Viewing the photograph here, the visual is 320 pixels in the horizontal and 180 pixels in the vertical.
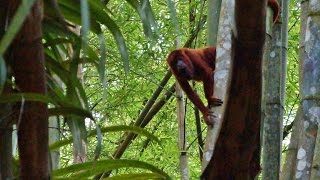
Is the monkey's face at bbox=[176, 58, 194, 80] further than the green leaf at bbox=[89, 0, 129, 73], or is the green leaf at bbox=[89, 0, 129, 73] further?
the monkey's face at bbox=[176, 58, 194, 80]

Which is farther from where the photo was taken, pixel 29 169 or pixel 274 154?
pixel 274 154

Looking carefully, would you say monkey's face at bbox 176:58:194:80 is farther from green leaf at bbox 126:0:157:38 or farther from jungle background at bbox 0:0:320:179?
green leaf at bbox 126:0:157:38

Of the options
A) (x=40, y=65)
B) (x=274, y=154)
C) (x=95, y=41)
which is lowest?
(x=274, y=154)

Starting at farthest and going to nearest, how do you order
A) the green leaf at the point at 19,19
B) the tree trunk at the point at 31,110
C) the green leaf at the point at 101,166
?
the green leaf at the point at 101,166 → the tree trunk at the point at 31,110 → the green leaf at the point at 19,19

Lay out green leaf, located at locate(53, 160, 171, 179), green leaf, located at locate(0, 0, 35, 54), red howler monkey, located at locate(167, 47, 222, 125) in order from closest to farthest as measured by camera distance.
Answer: green leaf, located at locate(0, 0, 35, 54), green leaf, located at locate(53, 160, 171, 179), red howler monkey, located at locate(167, 47, 222, 125)

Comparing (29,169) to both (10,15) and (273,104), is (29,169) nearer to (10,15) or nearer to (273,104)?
(10,15)

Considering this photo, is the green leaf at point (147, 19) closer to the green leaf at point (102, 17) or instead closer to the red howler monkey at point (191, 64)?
the green leaf at point (102, 17)

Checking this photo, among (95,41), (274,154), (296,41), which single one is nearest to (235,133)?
(274,154)

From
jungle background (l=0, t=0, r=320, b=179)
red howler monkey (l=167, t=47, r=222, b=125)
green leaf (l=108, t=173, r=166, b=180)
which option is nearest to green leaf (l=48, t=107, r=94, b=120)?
jungle background (l=0, t=0, r=320, b=179)

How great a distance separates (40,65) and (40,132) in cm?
Answer: 6

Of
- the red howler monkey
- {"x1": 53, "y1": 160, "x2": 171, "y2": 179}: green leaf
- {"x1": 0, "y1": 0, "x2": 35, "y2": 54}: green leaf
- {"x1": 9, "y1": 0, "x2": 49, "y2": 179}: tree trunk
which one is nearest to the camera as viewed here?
{"x1": 0, "y1": 0, "x2": 35, "y2": 54}: green leaf

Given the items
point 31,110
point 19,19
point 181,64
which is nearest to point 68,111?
point 31,110

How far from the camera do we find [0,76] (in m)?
0.40

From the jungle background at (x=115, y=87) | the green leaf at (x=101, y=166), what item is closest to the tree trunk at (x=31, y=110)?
the jungle background at (x=115, y=87)
